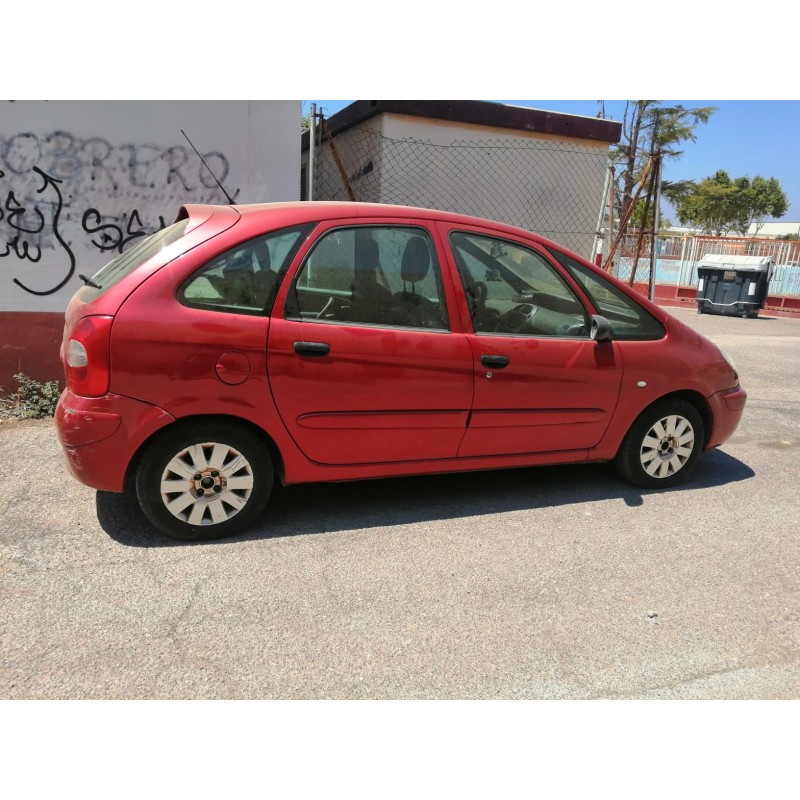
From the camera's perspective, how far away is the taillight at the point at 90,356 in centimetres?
302

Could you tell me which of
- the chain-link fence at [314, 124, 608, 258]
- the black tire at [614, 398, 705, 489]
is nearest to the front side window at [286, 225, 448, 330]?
the black tire at [614, 398, 705, 489]

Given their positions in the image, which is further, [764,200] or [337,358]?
[764,200]

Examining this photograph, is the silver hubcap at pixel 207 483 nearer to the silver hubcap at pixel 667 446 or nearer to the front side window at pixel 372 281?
the front side window at pixel 372 281

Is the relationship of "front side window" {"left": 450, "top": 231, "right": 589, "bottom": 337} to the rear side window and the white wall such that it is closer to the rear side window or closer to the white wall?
the rear side window

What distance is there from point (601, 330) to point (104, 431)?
8.93 ft

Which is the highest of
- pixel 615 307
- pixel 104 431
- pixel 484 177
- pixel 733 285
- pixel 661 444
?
pixel 484 177

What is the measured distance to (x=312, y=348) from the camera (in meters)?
3.30

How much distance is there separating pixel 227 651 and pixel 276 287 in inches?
67.2

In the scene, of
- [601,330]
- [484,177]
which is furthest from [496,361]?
[484,177]

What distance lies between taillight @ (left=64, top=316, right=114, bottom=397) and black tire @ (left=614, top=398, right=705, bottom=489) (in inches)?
121

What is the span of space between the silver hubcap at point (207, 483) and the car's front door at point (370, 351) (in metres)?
0.34

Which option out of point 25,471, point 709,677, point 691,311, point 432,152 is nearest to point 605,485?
point 709,677

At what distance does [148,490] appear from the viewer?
3.22m

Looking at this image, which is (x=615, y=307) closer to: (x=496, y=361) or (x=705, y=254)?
(x=496, y=361)
